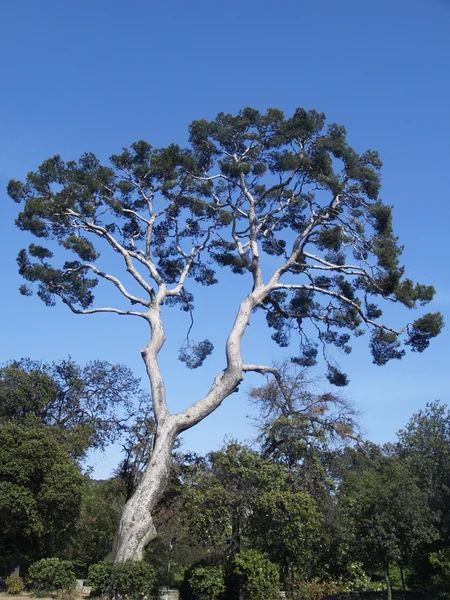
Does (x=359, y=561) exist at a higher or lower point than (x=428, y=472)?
lower

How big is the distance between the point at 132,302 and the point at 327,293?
6.64 meters

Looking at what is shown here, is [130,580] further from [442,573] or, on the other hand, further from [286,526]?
[442,573]

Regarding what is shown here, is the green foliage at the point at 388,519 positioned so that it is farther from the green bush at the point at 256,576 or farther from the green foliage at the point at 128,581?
the green foliage at the point at 128,581

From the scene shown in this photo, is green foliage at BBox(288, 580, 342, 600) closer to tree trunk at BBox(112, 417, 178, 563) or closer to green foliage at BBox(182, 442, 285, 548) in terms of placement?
green foliage at BBox(182, 442, 285, 548)

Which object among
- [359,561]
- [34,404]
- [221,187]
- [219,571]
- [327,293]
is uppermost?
[221,187]

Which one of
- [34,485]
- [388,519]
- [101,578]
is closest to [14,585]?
[34,485]

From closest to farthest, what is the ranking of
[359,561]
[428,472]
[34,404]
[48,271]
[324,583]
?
[324,583] → [359,561] → [48,271] → [428,472] → [34,404]

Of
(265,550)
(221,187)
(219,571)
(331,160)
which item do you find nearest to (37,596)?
(219,571)

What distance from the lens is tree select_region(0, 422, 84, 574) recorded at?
60.0ft

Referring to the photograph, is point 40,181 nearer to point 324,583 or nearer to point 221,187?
point 221,187

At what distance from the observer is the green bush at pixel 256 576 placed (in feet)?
46.8

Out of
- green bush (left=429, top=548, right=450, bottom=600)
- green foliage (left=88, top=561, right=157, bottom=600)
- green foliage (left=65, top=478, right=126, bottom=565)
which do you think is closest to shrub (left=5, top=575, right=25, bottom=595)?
green foliage (left=88, top=561, right=157, bottom=600)

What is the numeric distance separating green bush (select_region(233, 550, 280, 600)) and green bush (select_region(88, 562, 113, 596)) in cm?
316

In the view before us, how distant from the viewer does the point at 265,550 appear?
1539 cm
